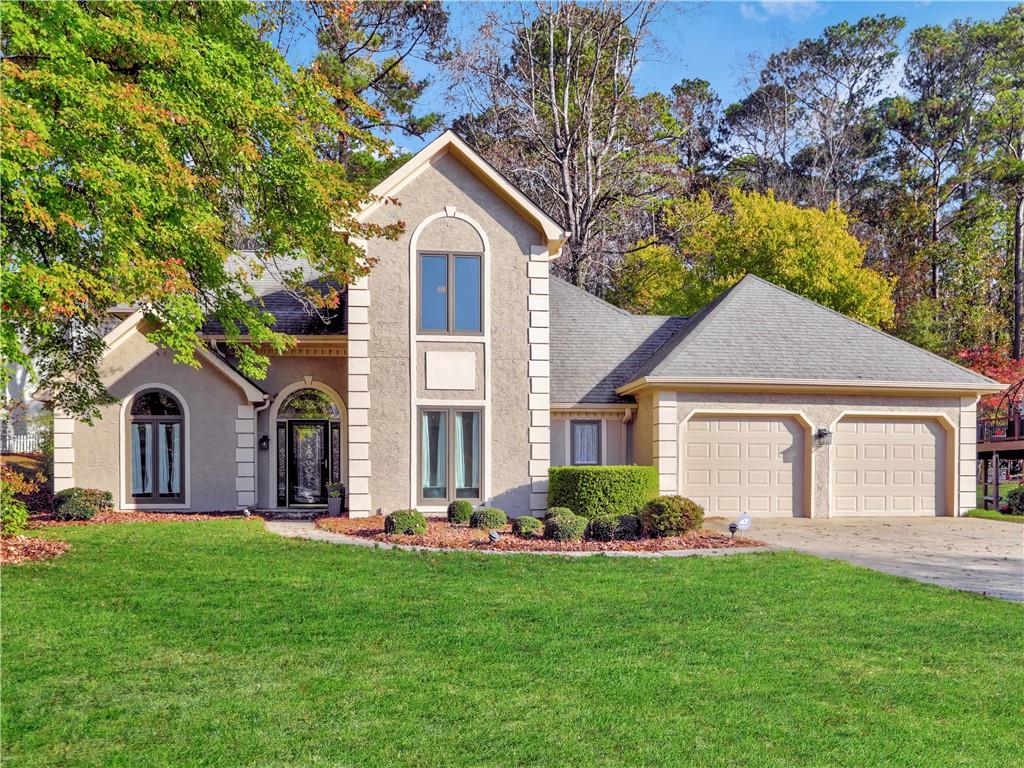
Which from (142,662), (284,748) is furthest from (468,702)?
(142,662)

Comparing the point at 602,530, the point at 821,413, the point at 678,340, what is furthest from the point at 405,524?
the point at 821,413

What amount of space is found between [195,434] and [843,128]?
110 feet

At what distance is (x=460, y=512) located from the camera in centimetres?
1413

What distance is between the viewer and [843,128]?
37.2m

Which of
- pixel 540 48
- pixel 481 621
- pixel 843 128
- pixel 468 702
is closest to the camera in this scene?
pixel 468 702

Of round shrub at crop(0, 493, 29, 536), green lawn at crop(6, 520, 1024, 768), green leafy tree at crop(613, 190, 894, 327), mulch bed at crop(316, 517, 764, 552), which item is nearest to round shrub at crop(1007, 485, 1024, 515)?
mulch bed at crop(316, 517, 764, 552)

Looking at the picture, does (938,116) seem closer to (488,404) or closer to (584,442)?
(584,442)

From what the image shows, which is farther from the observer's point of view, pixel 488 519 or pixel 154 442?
pixel 154 442

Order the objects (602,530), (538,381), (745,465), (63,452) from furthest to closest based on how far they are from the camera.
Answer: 1. (745,465)
2. (63,452)
3. (538,381)
4. (602,530)

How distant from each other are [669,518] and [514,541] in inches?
102

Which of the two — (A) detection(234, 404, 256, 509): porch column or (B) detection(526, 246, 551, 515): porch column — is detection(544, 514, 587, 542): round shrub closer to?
(B) detection(526, 246, 551, 515): porch column

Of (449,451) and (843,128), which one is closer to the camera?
(449,451)

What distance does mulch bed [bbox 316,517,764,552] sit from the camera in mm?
Result: 11477

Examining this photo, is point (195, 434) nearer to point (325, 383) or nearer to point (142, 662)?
point (325, 383)
